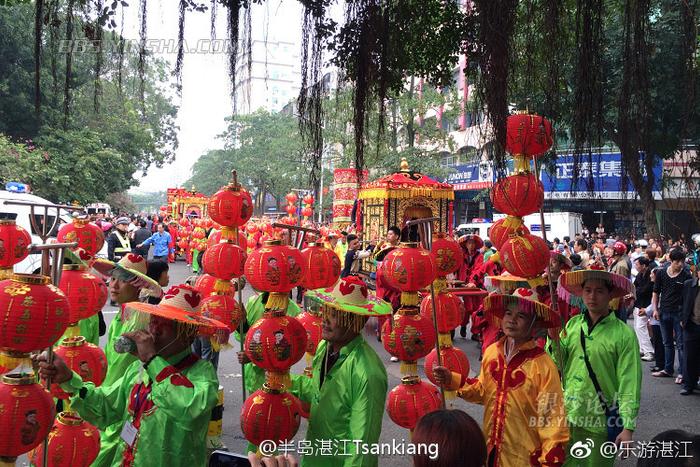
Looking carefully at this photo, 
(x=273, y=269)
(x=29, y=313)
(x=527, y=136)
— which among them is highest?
(x=527, y=136)

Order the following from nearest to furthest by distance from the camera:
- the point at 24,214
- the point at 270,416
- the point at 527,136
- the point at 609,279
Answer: the point at 270,416, the point at 609,279, the point at 527,136, the point at 24,214

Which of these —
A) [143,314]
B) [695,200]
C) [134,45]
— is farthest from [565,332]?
[134,45]

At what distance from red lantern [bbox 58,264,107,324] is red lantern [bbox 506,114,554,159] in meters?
2.93

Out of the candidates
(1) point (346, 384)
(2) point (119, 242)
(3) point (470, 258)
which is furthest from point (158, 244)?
(1) point (346, 384)

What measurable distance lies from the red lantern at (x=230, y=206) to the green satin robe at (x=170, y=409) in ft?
7.03

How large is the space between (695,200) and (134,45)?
101 inches

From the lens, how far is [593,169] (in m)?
2.71

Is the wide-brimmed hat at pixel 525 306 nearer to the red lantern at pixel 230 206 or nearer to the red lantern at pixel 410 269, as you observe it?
the red lantern at pixel 410 269

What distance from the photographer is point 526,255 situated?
425 centimetres

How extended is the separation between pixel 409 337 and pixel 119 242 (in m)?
8.78

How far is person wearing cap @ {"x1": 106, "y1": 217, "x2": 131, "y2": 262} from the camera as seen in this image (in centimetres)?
1136

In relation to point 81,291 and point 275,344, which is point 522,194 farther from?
point 81,291

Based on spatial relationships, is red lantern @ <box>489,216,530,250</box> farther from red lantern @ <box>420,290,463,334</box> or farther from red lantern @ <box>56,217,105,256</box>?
red lantern @ <box>56,217,105,256</box>

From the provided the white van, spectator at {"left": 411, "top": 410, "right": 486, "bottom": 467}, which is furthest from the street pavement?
spectator at {"left": 411, "top": 410, "right": 486, "bottom": 467}
